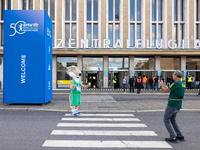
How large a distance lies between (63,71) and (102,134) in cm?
2146

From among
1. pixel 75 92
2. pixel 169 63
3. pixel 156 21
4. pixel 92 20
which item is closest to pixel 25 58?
pixel 75 92

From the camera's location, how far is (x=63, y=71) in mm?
25953

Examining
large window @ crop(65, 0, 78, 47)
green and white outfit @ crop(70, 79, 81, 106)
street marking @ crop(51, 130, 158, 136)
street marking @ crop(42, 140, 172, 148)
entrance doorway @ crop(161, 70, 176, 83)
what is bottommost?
street marking @ crop(51, 130, 158, 136)

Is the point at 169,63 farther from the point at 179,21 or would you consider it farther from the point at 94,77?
the point at 94,77

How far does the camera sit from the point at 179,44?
25.5 metres

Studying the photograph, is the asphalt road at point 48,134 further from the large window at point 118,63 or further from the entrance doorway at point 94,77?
the large window at point 118,63

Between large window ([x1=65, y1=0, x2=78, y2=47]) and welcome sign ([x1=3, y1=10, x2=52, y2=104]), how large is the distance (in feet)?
51.4

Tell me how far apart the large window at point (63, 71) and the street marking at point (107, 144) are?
21.4m

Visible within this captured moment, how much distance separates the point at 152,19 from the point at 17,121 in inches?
946

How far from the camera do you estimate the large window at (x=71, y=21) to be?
83.7 ft

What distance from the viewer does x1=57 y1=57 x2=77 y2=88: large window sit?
25.7m

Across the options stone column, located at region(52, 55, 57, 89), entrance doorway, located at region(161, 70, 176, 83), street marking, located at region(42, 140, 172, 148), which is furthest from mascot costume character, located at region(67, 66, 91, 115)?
entrance doorway, located at region(161, 70, 176, 83)

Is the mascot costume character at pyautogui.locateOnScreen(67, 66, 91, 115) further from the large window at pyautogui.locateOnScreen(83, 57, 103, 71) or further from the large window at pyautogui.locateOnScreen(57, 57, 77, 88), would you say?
the large window at pyautogui.locateOnScreen(83, 57, 103, 71)

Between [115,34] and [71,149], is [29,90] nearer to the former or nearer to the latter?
[71,149]
